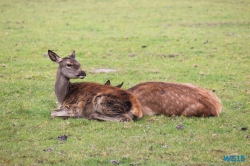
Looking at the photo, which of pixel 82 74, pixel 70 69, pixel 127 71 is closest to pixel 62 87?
pixel 70 69

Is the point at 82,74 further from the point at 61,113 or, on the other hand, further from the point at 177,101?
the point at 177,101

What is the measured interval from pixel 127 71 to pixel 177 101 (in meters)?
4.76

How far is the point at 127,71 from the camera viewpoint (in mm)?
13758

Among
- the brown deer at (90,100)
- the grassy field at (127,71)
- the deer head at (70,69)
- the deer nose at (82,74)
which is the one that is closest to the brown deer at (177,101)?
the grassy field at (127,71)

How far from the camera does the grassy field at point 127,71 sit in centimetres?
716

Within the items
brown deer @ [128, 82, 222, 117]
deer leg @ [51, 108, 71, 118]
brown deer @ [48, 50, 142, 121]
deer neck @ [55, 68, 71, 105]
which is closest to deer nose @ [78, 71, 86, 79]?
brown deer @ [48, 50, 142, 121]

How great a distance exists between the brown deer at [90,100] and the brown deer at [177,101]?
0.39 m

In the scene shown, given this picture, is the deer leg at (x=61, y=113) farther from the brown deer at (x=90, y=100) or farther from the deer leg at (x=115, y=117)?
the deer leg at (x=115, y=117)

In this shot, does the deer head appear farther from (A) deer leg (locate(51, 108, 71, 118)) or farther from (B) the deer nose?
(A) deer leg (locate(51, 108, 71, 118))

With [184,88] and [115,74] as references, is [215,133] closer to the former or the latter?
A: [184,88]

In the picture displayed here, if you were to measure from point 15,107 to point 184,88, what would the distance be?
3606mm

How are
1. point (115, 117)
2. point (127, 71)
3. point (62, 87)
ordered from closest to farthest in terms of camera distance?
point (115, 117) < point (62, 87) < point (127, 71)

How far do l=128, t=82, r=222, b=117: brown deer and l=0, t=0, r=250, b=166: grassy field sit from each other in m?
0.23

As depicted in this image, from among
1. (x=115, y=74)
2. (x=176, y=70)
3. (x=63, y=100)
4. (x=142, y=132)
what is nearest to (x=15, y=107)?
(x=63, y=100)
